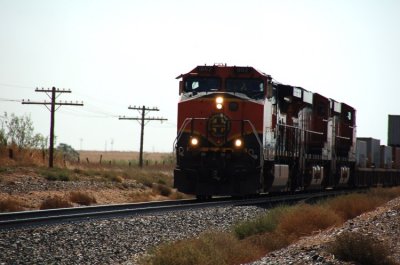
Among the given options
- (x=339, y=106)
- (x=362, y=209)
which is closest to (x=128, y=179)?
(x=339, y=106)

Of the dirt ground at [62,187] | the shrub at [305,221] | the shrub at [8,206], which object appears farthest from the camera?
the dirt ground at [62,187]

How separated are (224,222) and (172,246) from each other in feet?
19.8

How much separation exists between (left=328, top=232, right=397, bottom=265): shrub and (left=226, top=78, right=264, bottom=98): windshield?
1253cm

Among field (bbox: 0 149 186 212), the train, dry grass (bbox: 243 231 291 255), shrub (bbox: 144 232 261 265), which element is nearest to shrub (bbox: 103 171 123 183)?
field (bbox: 0 149 186 212)

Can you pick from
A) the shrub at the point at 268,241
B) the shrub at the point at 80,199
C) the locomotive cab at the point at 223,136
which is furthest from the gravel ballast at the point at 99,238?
the shrub at the point at 80,199

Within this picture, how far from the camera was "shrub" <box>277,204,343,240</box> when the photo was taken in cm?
1532

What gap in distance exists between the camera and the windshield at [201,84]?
76.0 feet

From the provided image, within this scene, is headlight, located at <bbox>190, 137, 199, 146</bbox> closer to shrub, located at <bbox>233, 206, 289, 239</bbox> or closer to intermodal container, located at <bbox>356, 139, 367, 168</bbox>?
shrub, located at <bbox>233, 206, 289, 239</bbox>

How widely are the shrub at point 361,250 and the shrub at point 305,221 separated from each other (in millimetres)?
4181

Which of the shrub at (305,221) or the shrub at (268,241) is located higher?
the shrub at (305,221)

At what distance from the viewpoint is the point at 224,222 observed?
16.5 m

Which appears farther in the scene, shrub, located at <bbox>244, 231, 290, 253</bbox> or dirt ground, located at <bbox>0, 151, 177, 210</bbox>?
dirt ground, located at <bbox>0, 151, 177, 210</bbox>

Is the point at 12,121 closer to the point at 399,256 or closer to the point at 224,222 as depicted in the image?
the point at 224,222

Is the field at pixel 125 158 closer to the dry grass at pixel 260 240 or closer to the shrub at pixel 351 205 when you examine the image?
the shrub at pixel 351 205
